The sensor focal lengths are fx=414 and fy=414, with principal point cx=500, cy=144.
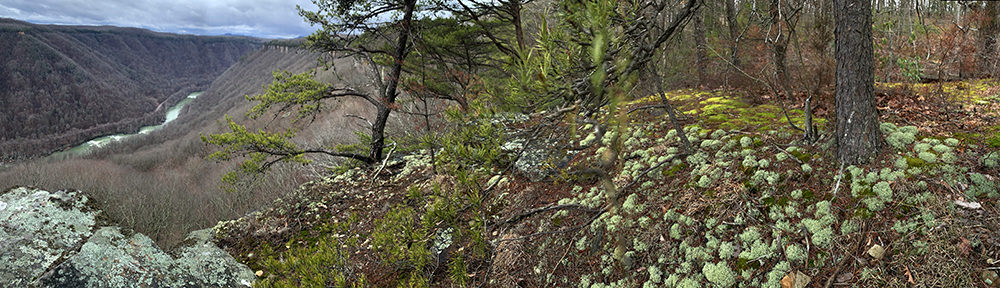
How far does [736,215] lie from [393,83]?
7553 mm

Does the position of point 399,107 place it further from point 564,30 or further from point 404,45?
point 564,30

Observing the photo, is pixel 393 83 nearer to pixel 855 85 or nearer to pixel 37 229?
pixel 37 229

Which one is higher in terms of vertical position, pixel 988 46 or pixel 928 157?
pixel 988 46

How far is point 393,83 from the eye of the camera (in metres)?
9.33

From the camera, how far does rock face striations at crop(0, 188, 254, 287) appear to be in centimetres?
474

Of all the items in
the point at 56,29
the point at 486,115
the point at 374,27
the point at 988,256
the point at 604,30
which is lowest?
the point at 988,256

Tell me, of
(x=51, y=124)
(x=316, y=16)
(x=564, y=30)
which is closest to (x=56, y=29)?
(x=51, y=124)

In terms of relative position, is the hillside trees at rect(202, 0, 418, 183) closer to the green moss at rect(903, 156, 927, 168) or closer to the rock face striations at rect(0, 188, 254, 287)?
the rock face striations at rect(0, 188, 254, 287)

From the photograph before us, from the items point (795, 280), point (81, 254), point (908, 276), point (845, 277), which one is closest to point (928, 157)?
point (908, 276)

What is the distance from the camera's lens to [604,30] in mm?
1354

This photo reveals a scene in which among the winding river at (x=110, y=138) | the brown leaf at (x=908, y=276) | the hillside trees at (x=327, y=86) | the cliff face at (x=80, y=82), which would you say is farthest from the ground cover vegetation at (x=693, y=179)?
the cliff face at (x=80, y=82)

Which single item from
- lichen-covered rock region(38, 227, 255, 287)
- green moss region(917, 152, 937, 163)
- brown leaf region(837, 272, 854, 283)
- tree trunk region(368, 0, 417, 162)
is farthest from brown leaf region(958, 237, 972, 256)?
tree trunk region(368, 0, 417, 162)

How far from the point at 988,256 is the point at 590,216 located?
2.76 m

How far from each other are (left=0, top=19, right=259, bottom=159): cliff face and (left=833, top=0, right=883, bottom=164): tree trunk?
8626cm
